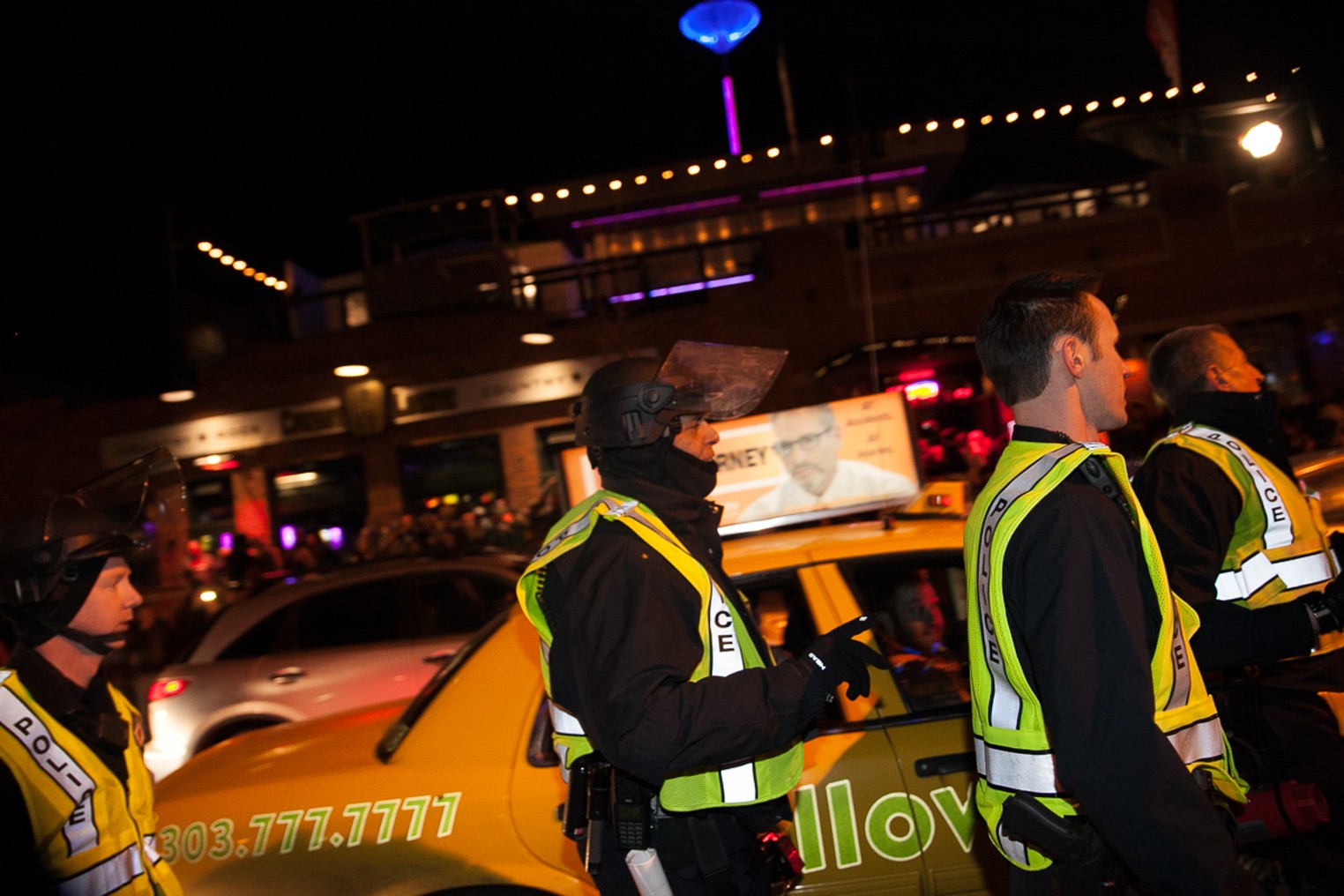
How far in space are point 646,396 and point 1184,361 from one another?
1.87m

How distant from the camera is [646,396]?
2.36 meters

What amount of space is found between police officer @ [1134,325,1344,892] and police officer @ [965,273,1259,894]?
28.7 inches

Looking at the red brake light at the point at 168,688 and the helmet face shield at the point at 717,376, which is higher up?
the helmet face shield at the point at 717,376

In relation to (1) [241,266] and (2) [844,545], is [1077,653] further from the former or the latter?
(1) [241,266]

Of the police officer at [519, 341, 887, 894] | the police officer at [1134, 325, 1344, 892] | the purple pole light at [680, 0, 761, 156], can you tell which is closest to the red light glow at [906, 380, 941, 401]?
the purple pole light at [680, 0, 761, 156]

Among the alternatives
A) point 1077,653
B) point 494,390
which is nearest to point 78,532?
point 1077,653

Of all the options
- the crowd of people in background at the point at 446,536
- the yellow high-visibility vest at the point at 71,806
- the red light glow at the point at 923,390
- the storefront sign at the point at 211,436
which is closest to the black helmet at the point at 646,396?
the yellow high-visibility vest at the point at 71,806

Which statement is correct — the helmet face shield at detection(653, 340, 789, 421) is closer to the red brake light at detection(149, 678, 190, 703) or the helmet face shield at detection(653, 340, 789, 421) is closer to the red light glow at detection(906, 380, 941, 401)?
the red brake light at detection(149, 678, 190, 703)

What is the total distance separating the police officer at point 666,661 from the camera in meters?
1.93

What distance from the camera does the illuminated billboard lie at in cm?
457

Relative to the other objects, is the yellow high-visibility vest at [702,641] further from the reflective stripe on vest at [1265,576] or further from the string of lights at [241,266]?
the string of lights at [241,266]

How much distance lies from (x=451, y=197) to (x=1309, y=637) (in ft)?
55.7

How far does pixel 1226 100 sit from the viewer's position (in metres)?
5.20

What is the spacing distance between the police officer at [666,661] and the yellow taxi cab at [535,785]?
27.7 inches
